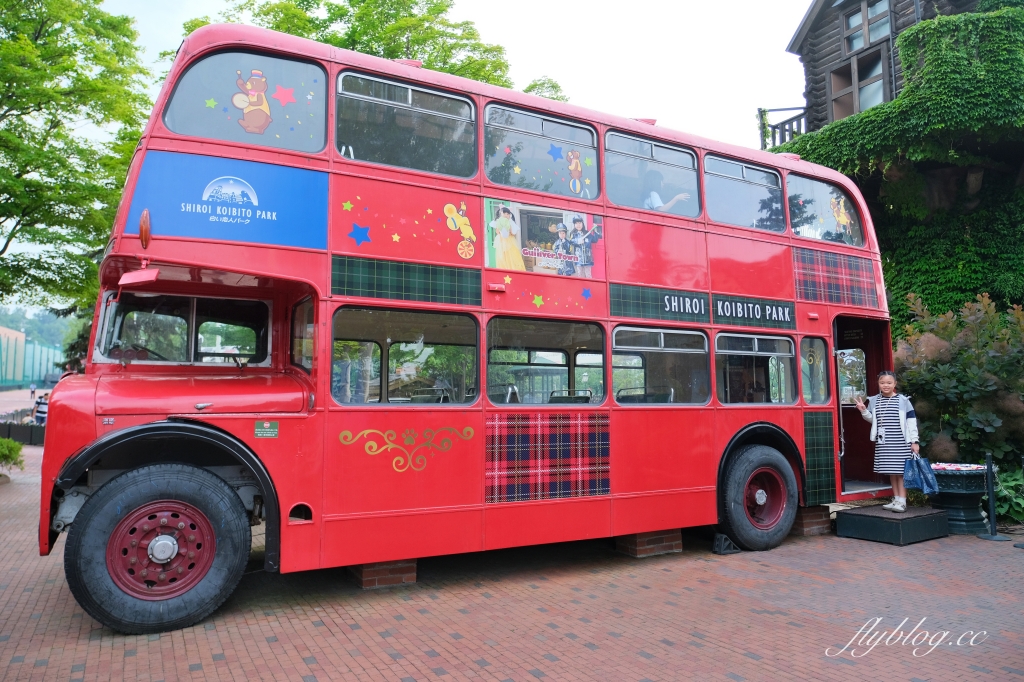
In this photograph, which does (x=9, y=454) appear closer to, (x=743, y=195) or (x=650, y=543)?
(x=650, y=543)

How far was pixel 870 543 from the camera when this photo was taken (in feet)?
24.7

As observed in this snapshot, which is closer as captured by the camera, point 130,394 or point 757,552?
point 130,394

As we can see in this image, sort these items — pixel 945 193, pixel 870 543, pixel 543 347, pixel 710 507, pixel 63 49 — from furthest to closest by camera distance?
pixel 945 193
pixel 63 49
pixel 870 543
pixel 710 507
pixel 543 347

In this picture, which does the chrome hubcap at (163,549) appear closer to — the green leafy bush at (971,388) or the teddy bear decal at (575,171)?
the teddy bear decal at (575,171)

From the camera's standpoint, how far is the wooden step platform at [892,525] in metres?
7.40

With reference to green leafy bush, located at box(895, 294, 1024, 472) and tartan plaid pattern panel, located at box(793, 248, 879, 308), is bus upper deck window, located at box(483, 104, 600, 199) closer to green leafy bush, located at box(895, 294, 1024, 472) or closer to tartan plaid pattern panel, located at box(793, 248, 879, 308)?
tartan plaid pattern panel, located at box(793, 248, 879, 308)

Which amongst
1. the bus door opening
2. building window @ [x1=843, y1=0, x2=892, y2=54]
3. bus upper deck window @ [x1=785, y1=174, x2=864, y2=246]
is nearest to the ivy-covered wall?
building window @ [x1=843, y1=0, x2=892, y2=54]

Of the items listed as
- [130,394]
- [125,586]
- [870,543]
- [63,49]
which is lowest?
[870,543]

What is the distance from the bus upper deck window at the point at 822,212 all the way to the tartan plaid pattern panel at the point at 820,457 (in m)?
2.17

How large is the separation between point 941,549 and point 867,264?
3427 millimetres

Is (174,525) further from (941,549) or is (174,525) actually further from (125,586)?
(941,549)

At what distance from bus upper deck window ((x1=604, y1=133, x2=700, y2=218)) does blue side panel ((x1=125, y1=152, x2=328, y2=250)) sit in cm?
288

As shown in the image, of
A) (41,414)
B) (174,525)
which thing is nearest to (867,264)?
(174,525)

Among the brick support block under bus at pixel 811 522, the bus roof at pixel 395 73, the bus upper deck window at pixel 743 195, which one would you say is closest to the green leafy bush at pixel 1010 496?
the brick support block under bus at pixel 811 522
